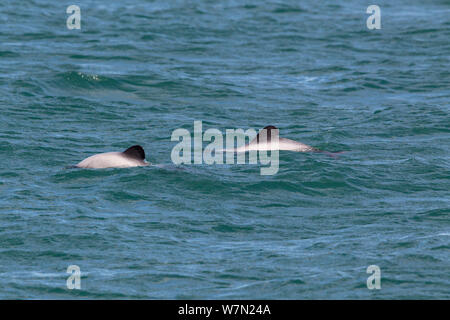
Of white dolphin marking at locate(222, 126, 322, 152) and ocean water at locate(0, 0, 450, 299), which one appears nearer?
ocean water at locate(0, 0, 450, 299)

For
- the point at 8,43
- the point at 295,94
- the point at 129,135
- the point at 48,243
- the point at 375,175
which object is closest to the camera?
the point at 48,243

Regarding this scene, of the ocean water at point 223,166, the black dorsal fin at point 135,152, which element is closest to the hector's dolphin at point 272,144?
the ocean water at point 223,166

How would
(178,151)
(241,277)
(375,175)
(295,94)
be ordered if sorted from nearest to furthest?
(241,277)
(375,175)
(178,151)
(295,94)

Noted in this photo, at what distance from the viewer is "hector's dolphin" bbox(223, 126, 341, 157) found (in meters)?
19.5

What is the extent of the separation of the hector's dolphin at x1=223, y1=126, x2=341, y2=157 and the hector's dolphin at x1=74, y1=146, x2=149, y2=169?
2676 millimetres

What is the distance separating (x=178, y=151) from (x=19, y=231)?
6123mm

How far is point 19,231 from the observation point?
14.5 m

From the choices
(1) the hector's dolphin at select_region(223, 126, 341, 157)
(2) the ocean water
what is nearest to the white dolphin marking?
(1) the hector's dolphin at select_region(223, 126, 341, 157)

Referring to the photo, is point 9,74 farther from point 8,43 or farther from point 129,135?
point 129,135

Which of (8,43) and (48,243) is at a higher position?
(8,43)

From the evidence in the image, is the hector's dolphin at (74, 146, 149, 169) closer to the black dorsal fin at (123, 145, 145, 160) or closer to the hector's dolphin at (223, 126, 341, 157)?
the black dorsal fin at (123, 145, 145, 160)
